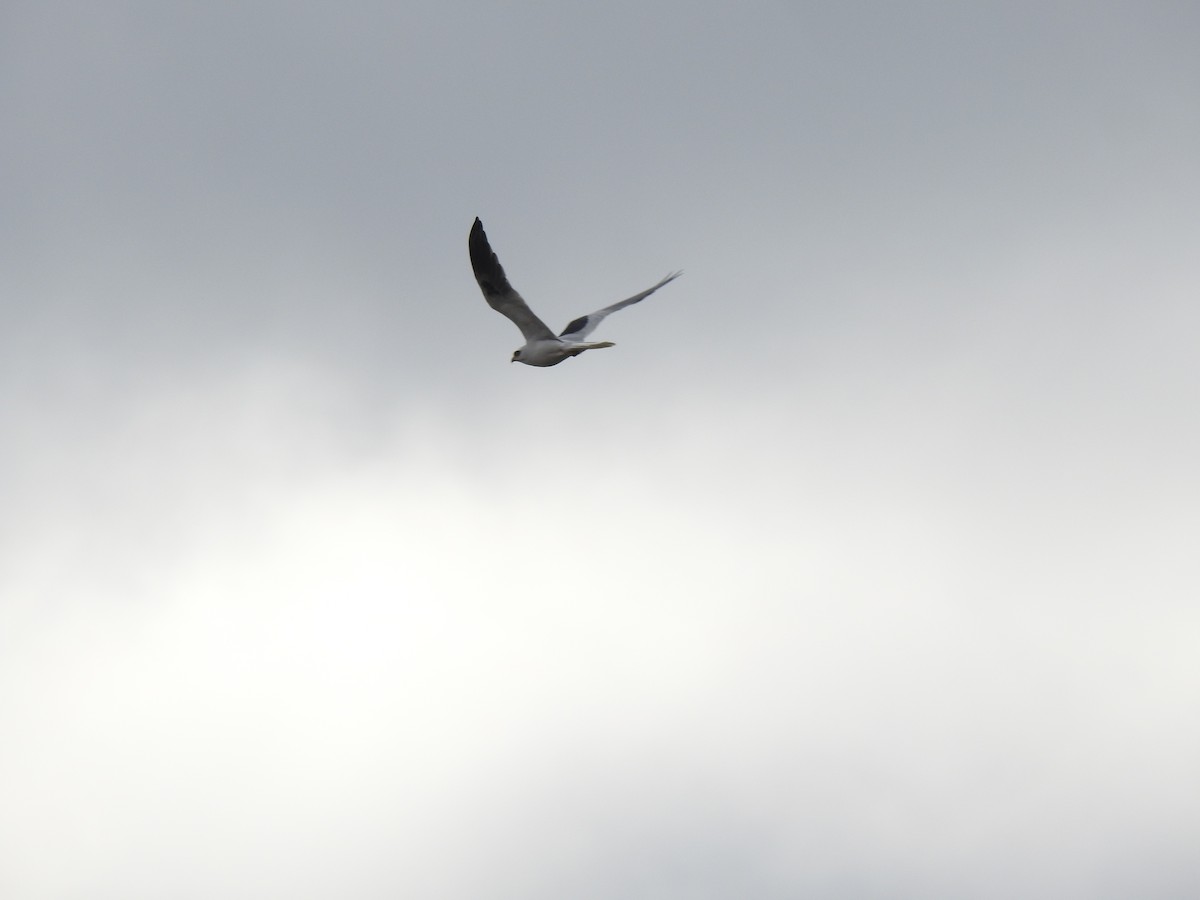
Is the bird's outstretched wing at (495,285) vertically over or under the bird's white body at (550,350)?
over

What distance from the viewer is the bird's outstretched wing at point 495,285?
37500 mm

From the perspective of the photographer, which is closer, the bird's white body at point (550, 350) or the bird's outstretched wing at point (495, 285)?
the bird's white body at point (550, 350)

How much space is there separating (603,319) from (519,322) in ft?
9.46

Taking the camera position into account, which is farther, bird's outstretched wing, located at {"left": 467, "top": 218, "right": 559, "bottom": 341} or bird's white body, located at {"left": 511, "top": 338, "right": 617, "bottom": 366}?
bird's outstretched wing, located at {"left": 467, "top": 218, "right": 559, "bottom": 341}

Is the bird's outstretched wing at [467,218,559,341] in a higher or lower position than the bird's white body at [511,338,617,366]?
higher

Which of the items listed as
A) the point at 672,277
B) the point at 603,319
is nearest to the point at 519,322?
the point at 603,319

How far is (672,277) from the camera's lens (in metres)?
39.3

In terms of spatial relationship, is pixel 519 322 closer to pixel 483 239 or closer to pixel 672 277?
pixel 483 239

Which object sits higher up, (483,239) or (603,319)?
(483,239)

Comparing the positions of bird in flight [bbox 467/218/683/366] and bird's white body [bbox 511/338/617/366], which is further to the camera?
bird in flight [bbox 467/218/683/366]

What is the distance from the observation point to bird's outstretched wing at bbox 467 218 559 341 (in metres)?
37.5

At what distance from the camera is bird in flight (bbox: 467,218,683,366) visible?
1475 inches

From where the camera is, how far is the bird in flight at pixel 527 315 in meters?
37.5

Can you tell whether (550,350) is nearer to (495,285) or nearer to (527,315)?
(527,315)
